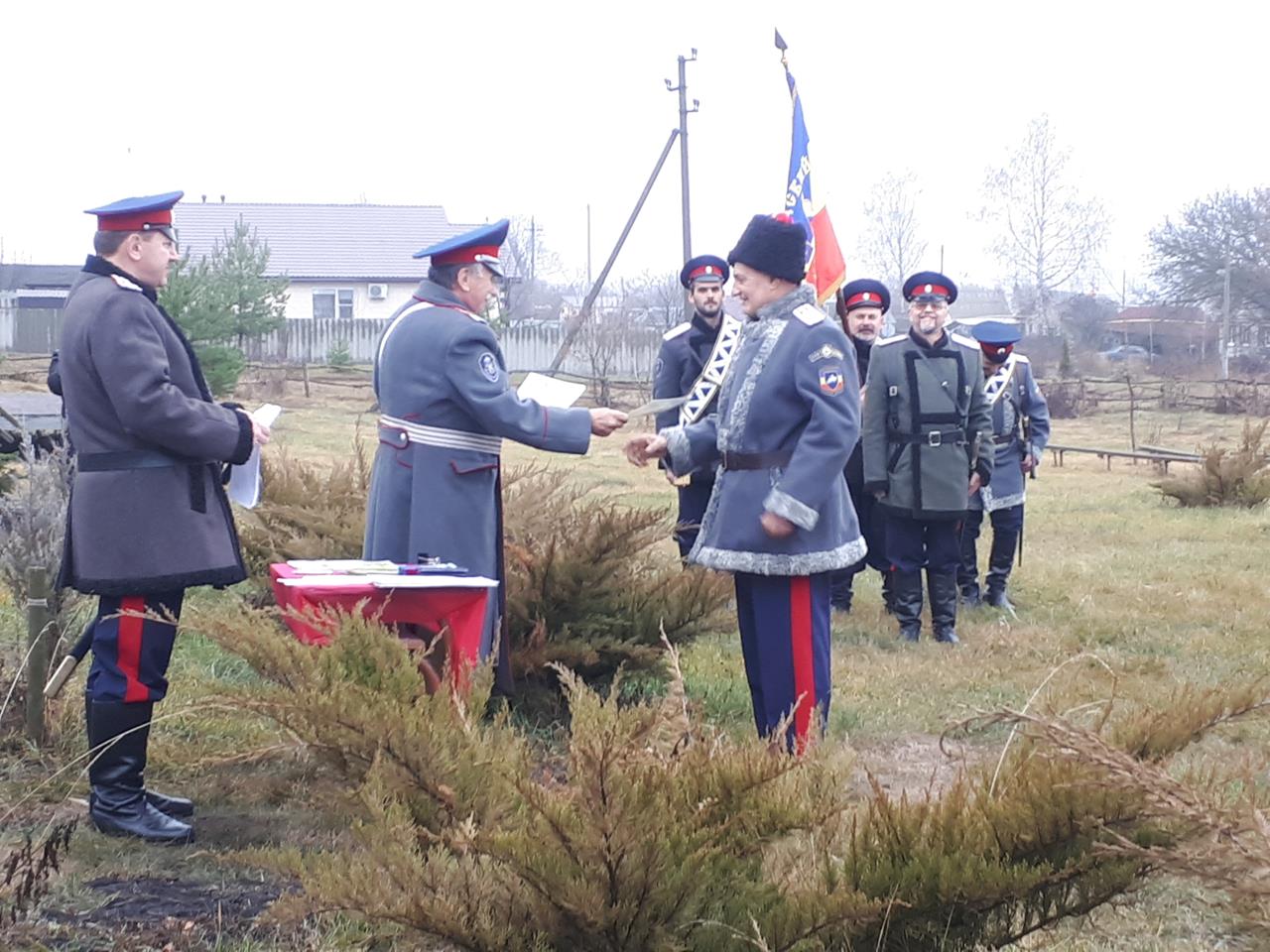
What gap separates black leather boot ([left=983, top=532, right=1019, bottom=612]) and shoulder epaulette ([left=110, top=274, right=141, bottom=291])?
18.9ft

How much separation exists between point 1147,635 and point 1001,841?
5.59m

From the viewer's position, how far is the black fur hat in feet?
14.6

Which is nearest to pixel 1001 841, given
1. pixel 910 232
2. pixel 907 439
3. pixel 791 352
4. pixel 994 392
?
pixel 791 352

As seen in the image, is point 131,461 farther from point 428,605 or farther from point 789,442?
point 789,442

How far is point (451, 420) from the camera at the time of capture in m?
4.70

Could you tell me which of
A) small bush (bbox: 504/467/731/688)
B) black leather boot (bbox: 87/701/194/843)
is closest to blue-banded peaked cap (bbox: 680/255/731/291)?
small bush (bbox: 504/467/731/688)

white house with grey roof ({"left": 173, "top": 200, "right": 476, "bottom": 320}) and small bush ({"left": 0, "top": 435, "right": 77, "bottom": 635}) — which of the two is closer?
small bush ({"left": 0, "top": 435, "right": 77, "bottom": 635})

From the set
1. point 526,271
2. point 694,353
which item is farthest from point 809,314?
point 526,271

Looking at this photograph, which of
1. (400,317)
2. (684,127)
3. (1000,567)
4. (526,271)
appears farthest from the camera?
(526,271)

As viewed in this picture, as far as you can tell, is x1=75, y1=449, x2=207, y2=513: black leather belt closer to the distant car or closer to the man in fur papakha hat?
the man in fur papakha hat

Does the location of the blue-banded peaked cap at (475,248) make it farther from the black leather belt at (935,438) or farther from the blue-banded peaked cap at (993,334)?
the blue-banded peaked cap at (993,334)

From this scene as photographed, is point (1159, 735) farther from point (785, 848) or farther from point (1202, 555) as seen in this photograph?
point (1202, 555)

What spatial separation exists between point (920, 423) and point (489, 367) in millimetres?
3338

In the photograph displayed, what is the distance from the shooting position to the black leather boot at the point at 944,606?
7.52m
